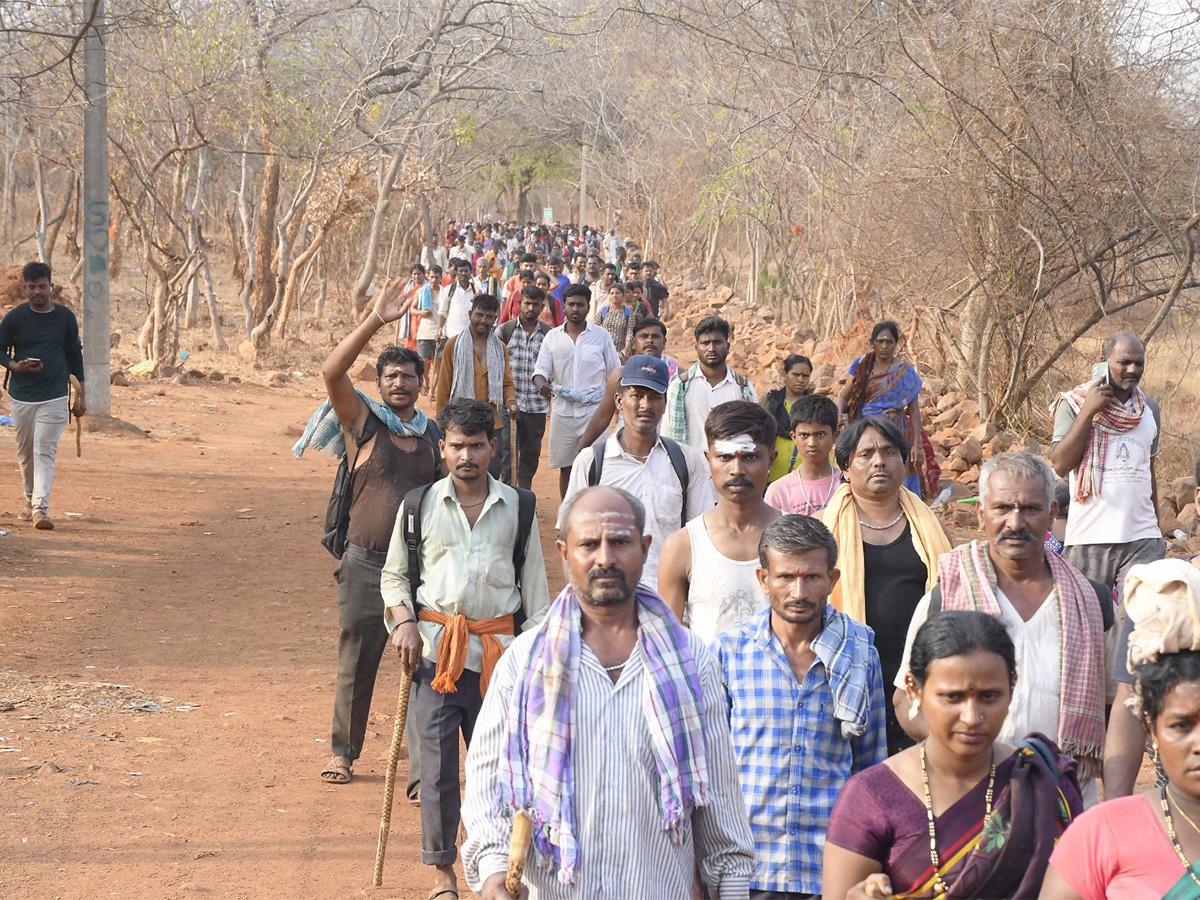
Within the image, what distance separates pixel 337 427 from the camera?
6.18 meters

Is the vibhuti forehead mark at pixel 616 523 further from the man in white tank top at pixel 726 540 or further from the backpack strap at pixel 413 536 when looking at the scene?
the backpack strap at pixel 413 536

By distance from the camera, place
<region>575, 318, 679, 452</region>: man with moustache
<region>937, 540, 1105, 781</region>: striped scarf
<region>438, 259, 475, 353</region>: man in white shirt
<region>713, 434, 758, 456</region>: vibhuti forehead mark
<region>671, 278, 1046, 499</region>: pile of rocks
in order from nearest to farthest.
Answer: <region>937, 540, 1105, 781</region>: striped scarf
<region>713, 434, 758, 456</region>: vibhuti forehead mark
<region>575, 318, 679, 452</region>: man with moustache
<region>671, 278, 1046, 499</region>: pile of rocks
<region>438, 259, 475, 353</region>: man in white shirt

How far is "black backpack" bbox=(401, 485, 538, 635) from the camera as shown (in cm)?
517

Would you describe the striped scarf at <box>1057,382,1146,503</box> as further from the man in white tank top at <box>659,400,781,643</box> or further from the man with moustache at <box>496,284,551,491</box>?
the man with moustache at <box>496,284,551,491</box>

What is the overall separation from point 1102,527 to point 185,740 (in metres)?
4.51

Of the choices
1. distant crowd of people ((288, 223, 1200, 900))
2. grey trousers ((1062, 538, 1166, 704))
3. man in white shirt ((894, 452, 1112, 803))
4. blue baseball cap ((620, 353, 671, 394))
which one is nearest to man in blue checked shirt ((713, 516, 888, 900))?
distant crowd of people ((288, 223, 1200, 900))

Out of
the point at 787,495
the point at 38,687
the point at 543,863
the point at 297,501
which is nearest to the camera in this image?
the point at 543,863

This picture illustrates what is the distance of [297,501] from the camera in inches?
538

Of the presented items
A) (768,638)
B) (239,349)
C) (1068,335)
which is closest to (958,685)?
(768,638)

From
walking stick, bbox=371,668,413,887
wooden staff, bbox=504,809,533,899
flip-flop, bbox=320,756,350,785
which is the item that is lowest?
flip-flop, bbox=320,756,350,785

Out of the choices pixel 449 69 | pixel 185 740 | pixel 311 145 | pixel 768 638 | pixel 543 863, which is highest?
pixel 449 69

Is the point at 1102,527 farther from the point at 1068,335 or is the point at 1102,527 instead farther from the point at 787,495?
the point at 1068,335

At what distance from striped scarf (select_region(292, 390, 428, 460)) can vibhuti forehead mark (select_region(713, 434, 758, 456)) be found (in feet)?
5.82

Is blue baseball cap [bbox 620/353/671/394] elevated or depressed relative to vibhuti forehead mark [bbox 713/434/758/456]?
elevated
